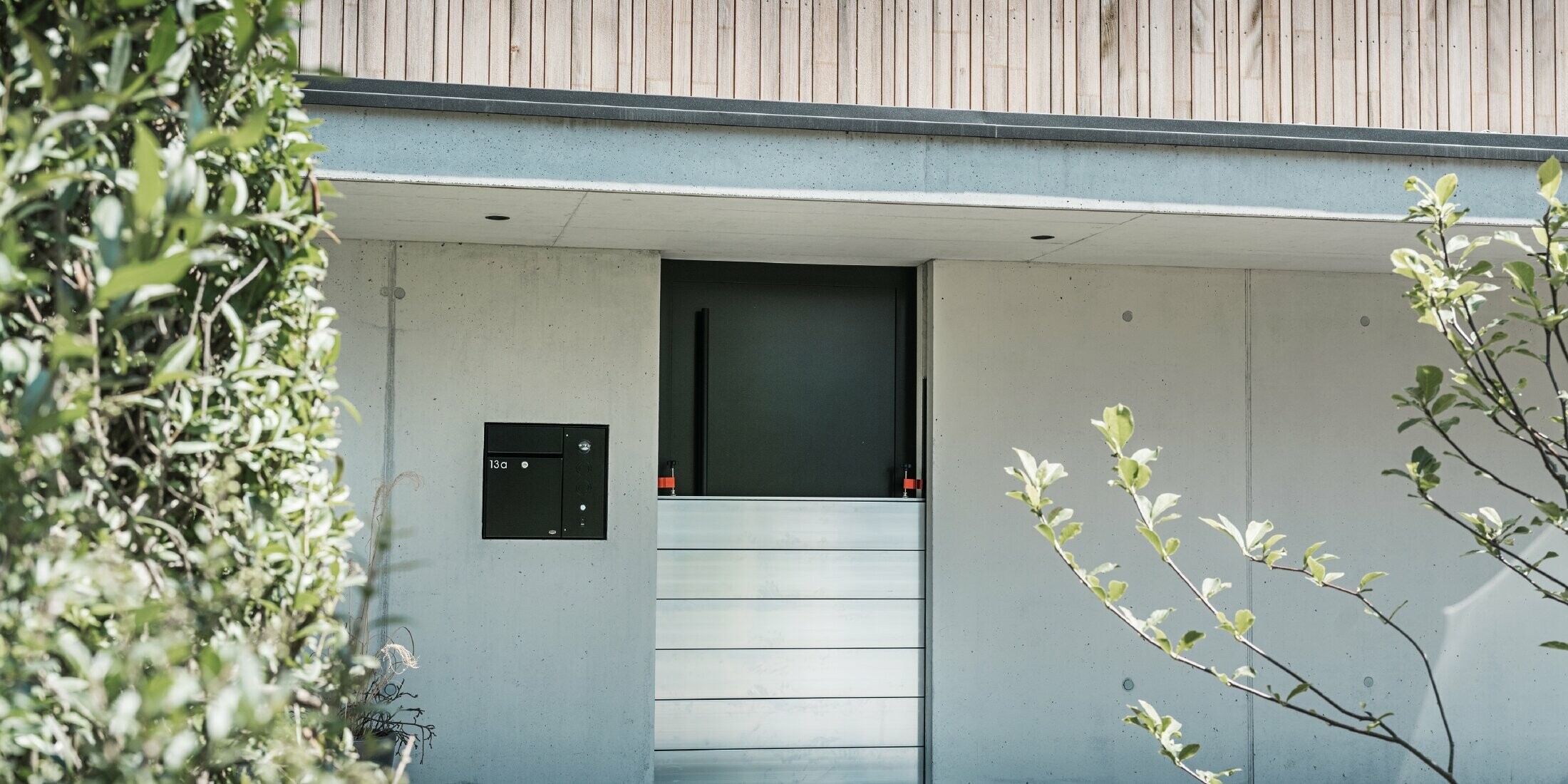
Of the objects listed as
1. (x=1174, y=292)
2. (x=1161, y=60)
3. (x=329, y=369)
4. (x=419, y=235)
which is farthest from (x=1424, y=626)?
(x=329, y=369)

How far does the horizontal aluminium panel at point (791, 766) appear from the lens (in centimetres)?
664

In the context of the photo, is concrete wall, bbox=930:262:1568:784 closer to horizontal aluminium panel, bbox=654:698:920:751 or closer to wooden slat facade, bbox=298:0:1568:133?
horizontal aluminium panel, bbox=654:698:920:751

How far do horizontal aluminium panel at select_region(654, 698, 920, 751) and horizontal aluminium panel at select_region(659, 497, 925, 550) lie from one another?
31.4 inches

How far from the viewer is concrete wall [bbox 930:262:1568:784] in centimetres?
677

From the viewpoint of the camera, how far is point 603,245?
6.46m

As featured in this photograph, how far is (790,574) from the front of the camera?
22.1 feet

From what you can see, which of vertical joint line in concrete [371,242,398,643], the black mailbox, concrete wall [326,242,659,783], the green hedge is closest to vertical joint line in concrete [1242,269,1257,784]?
concrete wall [326,242,659,783]

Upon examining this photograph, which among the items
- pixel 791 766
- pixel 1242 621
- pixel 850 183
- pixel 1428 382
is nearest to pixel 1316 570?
pixel 1242 621

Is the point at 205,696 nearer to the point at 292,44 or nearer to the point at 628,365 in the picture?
the point at 292,44

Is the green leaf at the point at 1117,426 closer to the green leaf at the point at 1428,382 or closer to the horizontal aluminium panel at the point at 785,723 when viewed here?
the green leaf at the point at 1428,382

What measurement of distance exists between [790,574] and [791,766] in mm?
981

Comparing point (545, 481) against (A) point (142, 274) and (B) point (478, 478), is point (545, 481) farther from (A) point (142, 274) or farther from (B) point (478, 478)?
(A) point (142, 274)

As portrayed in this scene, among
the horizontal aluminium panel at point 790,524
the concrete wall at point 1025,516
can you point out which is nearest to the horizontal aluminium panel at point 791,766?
the concrete wall at point 1025,516

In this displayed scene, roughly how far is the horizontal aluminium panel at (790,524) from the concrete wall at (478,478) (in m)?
0.20
